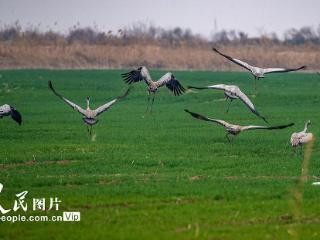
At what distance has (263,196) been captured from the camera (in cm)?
1479

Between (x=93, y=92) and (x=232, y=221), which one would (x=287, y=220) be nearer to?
(x=232, y=221)

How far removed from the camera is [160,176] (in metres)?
17.1

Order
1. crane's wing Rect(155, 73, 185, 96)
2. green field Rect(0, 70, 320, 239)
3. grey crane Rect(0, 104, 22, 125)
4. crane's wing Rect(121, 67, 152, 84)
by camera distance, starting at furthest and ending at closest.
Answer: crane's wing Rect(155, 73, 185, 96)
crane's wing Rect(121, 67, 152, 84)
grey crane Rect(0, 104, 22, 125)
green field Rect(0, 70, 320, 239)

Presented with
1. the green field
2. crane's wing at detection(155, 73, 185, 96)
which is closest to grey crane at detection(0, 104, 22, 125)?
the green field

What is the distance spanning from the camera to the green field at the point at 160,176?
12.5m

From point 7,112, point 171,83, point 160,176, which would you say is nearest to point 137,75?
point 171,83

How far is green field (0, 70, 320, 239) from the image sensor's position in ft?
40.9

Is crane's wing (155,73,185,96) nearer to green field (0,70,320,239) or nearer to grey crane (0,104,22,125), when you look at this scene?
green field (0,70,320,239)

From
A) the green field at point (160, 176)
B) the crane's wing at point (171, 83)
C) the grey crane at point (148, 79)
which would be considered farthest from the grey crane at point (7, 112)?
the crane's wing at point (171, 83)

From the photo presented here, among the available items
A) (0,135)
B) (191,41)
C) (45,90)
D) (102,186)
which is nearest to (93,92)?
(45,90)

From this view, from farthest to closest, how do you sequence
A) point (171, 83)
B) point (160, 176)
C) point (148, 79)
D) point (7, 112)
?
point (171, 83) → point (148, 79) → point (7, 112) → point (160, 176)

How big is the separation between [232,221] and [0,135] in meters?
13.8

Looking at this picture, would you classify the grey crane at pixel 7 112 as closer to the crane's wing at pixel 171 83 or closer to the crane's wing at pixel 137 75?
the crane's wing at pixel 137 75

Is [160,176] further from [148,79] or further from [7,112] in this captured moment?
[7,112]
